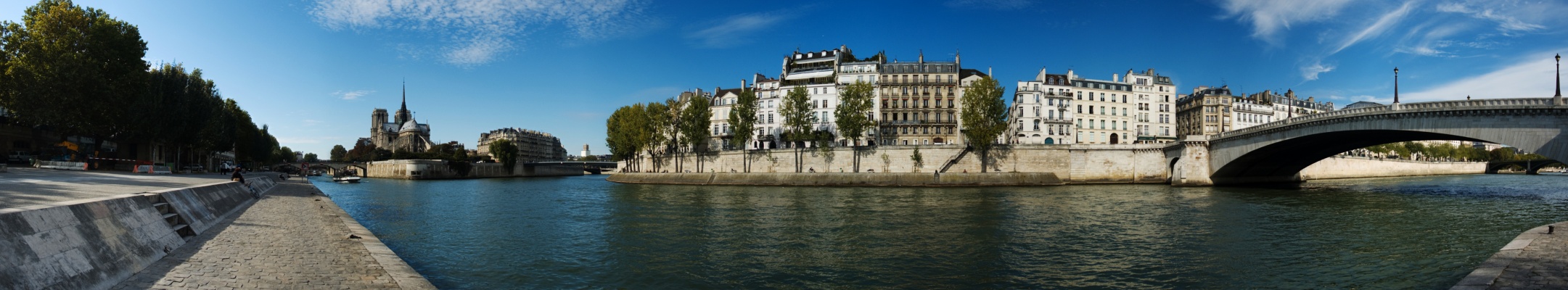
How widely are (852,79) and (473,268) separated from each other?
248ft

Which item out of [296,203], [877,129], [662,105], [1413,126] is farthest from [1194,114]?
[296,203]

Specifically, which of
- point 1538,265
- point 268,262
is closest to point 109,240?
point 268,262

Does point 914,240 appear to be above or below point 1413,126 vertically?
below

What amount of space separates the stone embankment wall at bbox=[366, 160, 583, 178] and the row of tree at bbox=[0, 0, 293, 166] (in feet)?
171

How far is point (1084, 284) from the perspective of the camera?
14.2 m

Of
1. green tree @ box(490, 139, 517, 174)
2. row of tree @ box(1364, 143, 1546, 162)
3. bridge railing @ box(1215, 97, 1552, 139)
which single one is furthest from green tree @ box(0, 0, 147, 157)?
row of tree @ box(1364, 143, 1546, 162)

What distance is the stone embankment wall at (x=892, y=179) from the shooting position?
64.8 meters

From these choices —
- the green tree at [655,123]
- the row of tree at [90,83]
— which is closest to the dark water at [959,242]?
the row of tree at [90,83]

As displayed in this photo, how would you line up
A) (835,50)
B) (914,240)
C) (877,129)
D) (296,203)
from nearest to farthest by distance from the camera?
1. (914,240)
2. (296,203)
3. (877,129)
4. (835,50)

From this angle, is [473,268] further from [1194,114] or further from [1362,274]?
[1194,114]

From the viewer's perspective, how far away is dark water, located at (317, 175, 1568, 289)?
1490cm

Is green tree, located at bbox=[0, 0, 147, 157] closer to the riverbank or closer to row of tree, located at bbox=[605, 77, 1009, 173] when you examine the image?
the riverbank

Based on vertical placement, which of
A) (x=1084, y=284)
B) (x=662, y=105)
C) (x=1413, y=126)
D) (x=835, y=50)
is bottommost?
(x=1084, y=284)

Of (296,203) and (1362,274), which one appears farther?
(296,203)
